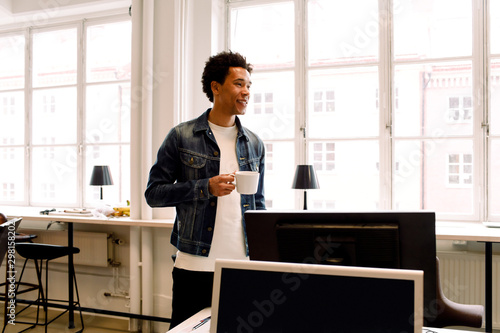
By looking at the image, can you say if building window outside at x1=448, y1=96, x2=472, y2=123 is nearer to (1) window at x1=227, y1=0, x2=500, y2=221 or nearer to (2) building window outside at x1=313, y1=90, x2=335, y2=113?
(1) window at x1=227, y1=0, x2=500, y2=221

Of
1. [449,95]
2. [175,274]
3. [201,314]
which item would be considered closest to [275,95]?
[449,95]

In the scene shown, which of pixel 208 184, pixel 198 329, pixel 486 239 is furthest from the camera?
pixel 486 239

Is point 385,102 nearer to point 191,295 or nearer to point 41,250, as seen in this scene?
point 191,295

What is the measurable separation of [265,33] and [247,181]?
2492 millimetres

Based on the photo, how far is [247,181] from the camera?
144 centimetres

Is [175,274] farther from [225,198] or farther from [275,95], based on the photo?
[275,95]

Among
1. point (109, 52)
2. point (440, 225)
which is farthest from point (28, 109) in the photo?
point (440, 225)

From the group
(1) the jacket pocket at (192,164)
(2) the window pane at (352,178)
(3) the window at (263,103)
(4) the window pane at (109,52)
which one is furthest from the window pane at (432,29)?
(4) the window pane at (109,52)

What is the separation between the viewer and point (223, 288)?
0.86 m

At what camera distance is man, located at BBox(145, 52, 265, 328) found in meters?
1.62

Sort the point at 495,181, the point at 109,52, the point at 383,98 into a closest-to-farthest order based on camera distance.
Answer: the point at 495,181
the point at 383,98
the point at 109,52

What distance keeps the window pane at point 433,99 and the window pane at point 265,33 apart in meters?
0.96

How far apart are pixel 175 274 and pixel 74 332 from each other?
2.17 m

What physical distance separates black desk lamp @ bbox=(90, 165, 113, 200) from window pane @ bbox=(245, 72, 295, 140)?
4.38 ft
